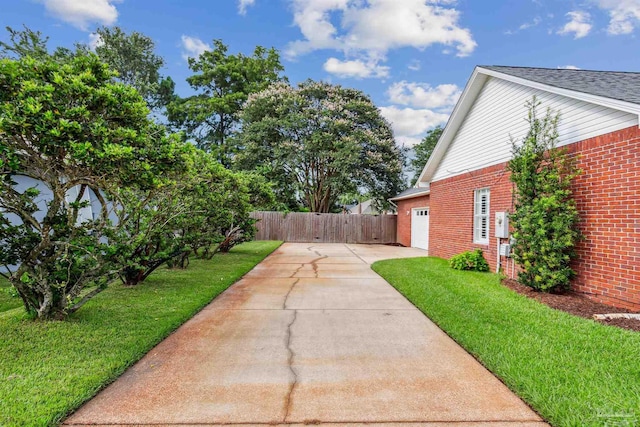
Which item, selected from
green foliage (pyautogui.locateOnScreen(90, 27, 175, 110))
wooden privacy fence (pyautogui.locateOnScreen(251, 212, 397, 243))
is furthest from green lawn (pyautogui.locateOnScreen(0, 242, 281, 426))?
green foliage (pyautogui.locateOnScreen(90, 27, 175, 110))

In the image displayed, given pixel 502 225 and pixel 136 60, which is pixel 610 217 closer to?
pixel 502 225

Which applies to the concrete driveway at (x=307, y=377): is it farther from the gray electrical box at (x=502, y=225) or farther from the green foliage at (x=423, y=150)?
the green foliage at (x=423, y=150)

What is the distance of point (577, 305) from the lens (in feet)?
17.7

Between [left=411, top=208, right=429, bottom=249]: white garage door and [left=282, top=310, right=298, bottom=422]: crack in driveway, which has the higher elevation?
[left=411, top=208, right=429, bottom=249]: white garage door

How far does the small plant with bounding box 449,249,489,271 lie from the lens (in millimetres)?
8758

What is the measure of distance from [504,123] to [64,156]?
8.49 meters

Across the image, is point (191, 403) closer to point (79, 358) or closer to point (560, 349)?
point (79, 358)

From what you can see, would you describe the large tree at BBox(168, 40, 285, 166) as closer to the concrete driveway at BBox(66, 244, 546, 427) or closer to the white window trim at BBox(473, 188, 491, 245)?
the white window trim at BBox(473, 188, 491, 245)

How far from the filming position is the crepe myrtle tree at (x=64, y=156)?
11.3 ft

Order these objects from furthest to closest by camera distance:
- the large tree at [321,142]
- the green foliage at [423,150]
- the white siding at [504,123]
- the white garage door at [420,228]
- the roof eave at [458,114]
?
the green foliage at [423,150] < the large tree at [321,142] < the white garage door at [420,228] < the roof eave at [458,114] < the white siding at [504,123]

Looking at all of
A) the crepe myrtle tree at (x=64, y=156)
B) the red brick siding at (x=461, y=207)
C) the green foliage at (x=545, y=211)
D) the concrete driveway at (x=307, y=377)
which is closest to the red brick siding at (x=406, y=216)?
the red brick siding at (x=461, y=207)

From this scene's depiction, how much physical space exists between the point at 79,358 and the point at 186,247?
180 inches

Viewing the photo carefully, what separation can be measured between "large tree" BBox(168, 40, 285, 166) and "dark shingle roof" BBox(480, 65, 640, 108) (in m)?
22.2

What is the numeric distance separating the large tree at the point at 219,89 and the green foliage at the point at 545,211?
23142 mm
